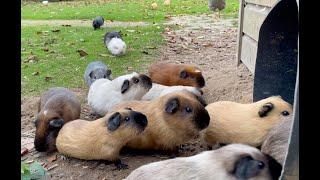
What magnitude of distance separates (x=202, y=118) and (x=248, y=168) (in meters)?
1.13

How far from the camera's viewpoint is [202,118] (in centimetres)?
318

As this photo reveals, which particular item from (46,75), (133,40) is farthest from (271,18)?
(133,40)

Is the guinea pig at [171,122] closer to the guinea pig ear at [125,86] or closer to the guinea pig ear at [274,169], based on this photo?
the guinea pig ear at [125,86]

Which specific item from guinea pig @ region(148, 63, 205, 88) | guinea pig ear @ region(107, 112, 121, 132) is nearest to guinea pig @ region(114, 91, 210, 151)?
guinea pig ear @ region(107, 112, 121, 132)

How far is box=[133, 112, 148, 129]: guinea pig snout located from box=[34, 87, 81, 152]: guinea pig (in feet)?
2.63

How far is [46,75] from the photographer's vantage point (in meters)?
6.45

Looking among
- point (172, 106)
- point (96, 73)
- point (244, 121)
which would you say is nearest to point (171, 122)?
point (172, 106)

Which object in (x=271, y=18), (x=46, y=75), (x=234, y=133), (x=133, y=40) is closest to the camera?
(x=234, y=133)

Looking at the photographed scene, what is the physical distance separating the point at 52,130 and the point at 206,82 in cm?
235

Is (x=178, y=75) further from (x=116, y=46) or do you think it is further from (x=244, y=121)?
(x=116, y=46)

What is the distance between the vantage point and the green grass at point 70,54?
620 centimetres

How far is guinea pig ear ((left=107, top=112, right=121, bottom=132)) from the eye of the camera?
3.18 m

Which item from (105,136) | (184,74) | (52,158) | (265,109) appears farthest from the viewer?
(184,74)
